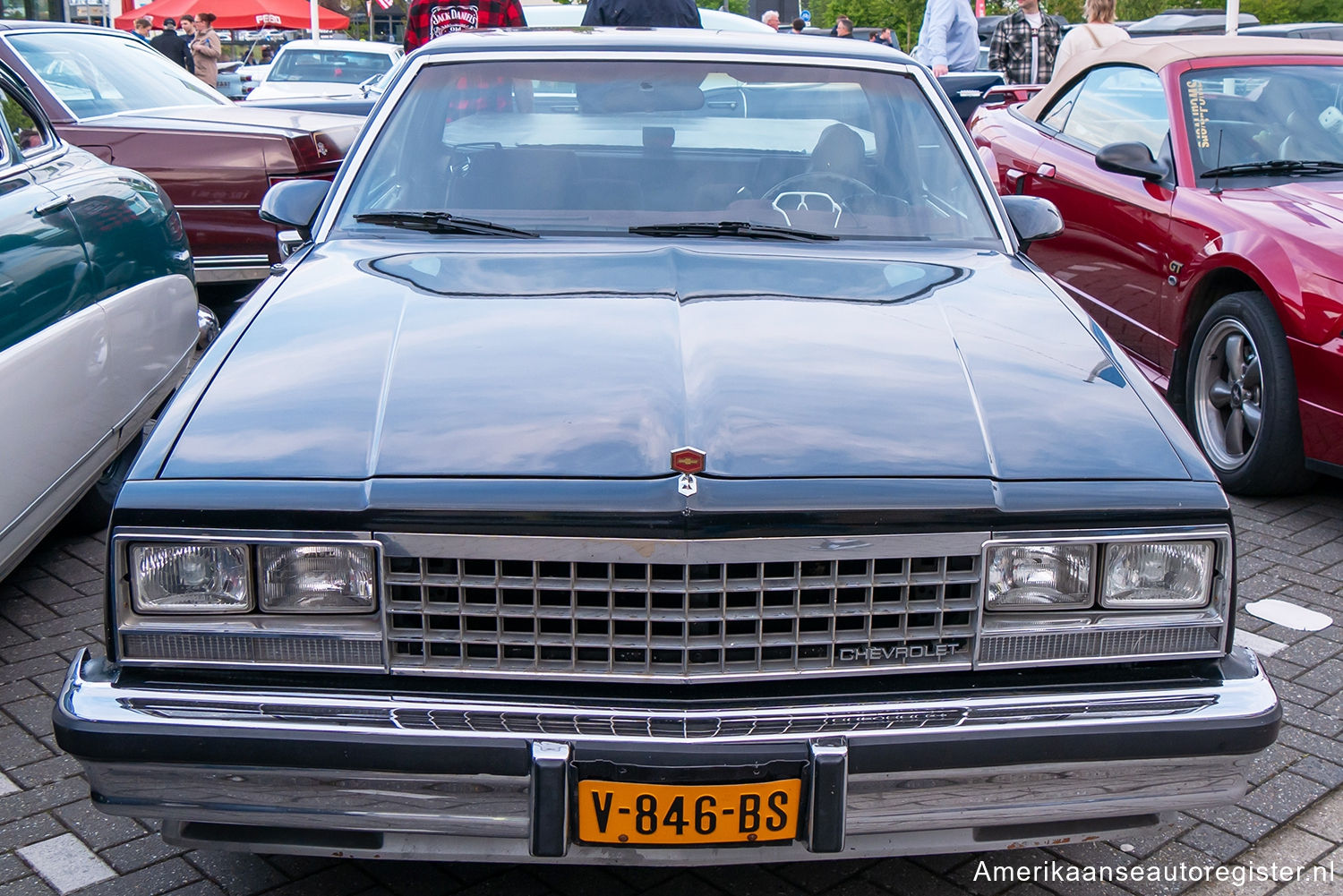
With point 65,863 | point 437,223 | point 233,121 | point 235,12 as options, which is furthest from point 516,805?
point 235,12

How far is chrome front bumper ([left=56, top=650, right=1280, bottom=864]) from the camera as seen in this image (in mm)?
2145

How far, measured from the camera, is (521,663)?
2242 mm

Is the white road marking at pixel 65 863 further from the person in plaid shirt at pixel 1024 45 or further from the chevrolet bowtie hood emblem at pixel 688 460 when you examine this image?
the person in plaid shirt at pixel 1024 45

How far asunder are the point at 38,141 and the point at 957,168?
321 centimetres

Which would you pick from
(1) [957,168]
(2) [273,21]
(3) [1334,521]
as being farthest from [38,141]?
(2) [273,21]

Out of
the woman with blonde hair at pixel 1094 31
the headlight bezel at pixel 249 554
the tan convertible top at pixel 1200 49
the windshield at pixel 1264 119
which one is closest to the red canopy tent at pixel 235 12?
the woman with blonde hair at pixel 1094 31

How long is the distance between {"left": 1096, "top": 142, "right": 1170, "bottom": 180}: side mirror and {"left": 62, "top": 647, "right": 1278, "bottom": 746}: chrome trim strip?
359cm

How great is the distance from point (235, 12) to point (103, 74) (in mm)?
21468

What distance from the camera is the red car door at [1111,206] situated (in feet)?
18.1

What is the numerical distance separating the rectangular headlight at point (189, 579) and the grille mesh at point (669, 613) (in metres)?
0.27

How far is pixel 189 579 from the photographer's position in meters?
2.28

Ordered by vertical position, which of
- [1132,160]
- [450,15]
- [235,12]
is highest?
[235,12]

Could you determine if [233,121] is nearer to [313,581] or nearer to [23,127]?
[23,127]

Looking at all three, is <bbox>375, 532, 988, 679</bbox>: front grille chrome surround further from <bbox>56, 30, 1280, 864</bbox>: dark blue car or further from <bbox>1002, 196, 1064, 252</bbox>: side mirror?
<bbox>1002, 196, 1064, 252</bbox>: side mirror
